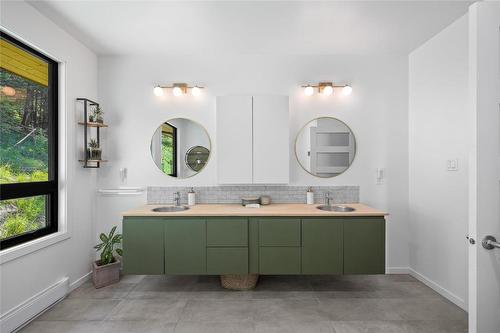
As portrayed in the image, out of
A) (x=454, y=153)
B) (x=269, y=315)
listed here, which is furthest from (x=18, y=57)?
(x=454, y=153)

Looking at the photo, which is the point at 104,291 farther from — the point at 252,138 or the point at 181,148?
the point at 252,138

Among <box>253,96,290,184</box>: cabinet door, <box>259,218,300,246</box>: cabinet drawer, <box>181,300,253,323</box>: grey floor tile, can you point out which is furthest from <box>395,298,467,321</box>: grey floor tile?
<box>253,96,290,184</box>: cabinet door

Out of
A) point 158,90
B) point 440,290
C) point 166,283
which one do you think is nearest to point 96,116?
point 158,90

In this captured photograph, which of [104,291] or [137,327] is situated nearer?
[137,327]

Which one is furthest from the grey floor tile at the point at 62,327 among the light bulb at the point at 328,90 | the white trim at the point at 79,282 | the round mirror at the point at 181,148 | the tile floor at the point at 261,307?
the light bulb at the point at 328,90

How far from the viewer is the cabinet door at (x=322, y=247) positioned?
8.57ft

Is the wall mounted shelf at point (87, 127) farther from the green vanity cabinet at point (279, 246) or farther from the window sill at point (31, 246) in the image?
the green vanity cabinet at point (279, 246)

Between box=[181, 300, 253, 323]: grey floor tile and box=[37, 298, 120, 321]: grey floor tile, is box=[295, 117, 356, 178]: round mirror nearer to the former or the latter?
box=[181, 300, 253, 323]: grey floor tile

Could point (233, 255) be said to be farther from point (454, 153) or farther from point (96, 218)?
point (454, 153)

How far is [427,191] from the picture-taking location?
287 cm

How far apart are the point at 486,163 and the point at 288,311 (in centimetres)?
190

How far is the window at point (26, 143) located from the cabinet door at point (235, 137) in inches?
65.5

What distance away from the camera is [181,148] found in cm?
328

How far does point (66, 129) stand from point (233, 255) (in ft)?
6.98
